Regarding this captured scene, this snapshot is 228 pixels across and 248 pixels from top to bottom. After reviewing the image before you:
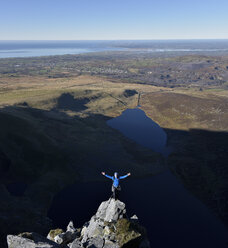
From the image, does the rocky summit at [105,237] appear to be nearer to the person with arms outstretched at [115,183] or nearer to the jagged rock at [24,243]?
the jagged rock at [24,243]

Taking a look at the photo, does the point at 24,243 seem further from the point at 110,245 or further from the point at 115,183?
the point at 115,183

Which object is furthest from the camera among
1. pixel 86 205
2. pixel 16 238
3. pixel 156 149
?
pixel 156 149

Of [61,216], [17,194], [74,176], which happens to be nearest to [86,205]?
[61,216]

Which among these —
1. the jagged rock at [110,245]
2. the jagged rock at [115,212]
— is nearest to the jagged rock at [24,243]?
the jagged rock at [110,245]

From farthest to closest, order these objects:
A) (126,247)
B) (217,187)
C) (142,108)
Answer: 1. (142,108)
2. (217,187)
3. (126,247)

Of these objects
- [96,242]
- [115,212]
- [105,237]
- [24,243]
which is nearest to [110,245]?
[105,237]

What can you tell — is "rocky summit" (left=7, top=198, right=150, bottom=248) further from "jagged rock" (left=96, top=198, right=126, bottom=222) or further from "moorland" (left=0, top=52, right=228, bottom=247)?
"moorland" (left=0, top=52, right=228, bottom=247)

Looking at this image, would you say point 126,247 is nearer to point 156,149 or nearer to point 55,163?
point 55,163

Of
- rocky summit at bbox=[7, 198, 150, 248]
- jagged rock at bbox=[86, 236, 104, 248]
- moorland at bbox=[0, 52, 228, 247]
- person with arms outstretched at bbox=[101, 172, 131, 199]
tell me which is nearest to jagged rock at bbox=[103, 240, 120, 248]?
rocky summit at bbox=[7, 198, 150, 248]
